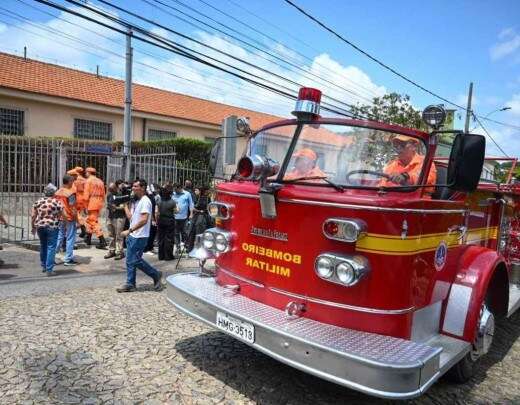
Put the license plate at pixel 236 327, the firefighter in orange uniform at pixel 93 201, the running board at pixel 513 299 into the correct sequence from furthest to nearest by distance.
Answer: the firefighter in orange uniform at pixel 93 201 → the running board at pixel 513 299 → the license plate at pixel 236 327

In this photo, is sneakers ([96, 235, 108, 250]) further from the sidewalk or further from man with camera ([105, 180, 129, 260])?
man with camera ([105, 180, 129, 260])

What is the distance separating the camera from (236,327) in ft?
12.1

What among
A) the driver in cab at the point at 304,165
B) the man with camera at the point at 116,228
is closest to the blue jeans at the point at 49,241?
the man with camera at the point at 116,228

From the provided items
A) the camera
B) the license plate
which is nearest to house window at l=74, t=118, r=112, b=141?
the camera

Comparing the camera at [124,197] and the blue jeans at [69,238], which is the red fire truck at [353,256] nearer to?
the camera at [124,197]

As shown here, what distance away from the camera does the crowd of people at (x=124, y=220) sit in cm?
683

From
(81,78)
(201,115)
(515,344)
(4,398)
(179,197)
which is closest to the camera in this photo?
(4,398)

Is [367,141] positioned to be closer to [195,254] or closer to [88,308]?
[195,254]

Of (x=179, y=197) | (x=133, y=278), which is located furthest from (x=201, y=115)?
(x=133, y=278)

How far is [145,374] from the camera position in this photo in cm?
417

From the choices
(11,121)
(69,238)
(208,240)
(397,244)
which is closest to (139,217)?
(208,240)

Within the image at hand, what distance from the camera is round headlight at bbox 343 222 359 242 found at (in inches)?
131

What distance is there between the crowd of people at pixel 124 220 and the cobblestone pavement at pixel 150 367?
49.3 inches

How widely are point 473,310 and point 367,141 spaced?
166cm
